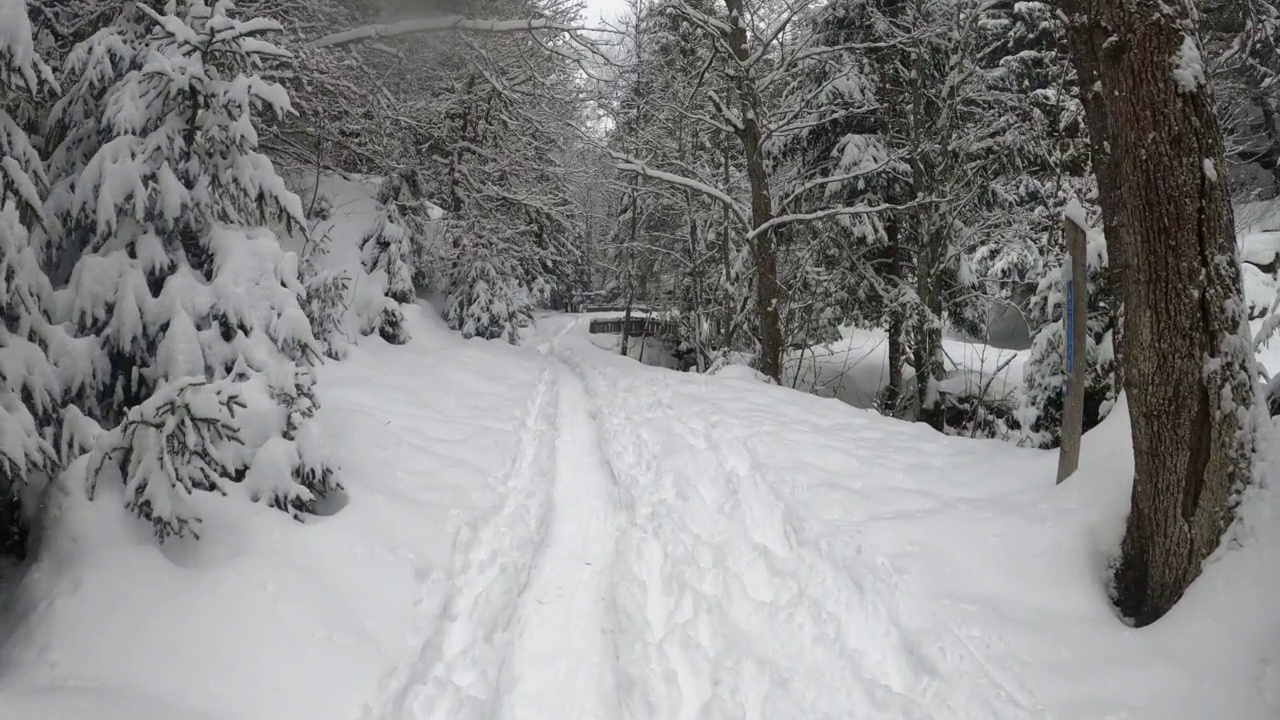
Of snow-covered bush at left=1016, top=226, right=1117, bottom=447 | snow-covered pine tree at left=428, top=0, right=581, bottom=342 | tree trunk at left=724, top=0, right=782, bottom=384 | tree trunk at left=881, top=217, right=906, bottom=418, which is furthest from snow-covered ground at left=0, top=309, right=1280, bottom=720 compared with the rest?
snow-covered pine tree at left=428, top=0, right=581, bottom=342

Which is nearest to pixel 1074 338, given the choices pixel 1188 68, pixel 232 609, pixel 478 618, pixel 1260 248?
pixel 1188 68

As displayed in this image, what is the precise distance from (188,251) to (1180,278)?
545 centimetres

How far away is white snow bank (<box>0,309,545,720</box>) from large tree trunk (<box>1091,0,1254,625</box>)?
12.0 feet

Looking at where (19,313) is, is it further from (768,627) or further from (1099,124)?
(1099,124)

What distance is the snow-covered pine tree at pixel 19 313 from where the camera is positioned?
3.07 metres

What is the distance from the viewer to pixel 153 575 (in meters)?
3.27

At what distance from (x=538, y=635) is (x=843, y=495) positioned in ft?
8.66

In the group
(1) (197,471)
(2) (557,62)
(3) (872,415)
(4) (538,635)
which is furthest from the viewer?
(2) (557,62)

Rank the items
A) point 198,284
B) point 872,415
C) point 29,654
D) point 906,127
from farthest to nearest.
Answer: point 906,127
point 872,415
point 198,284
point 29,654

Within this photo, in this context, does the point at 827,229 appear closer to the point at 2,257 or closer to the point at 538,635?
the point at 538,635

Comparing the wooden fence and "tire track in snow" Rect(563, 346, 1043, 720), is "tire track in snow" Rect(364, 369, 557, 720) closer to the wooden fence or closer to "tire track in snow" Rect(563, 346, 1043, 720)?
"tire track in snow" Rect(563, 346, 1043, 720)

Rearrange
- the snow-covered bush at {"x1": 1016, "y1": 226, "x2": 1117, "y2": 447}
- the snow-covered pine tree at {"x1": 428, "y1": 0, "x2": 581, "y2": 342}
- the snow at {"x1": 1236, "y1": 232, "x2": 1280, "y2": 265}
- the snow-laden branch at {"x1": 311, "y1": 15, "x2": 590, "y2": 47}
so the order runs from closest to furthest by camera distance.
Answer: the snow-laden branch at {"x1": 311, "y1": 15, "x2": 590, "y2": 47} < the snow-covered bush at {"x1": 1016, "y1": 226, "x2": 1117, "y2": 447} < the snow at {"x1": 1236, "y1": 232, "x2": 1280, "y2": 265} < the snow-covered pine tree at {"x1": 428, "y1": 0, "x2": 581, "y2": 342}

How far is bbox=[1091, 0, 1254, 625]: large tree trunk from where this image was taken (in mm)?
2980

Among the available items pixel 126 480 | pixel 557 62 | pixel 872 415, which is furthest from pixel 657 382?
pixel 126 480
